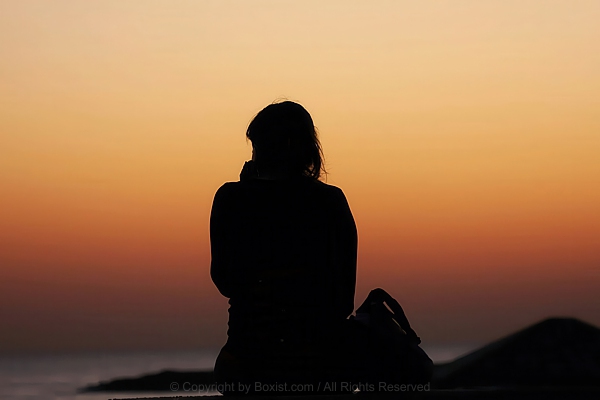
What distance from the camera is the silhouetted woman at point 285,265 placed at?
14.0 ft

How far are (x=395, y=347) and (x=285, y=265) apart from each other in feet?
2.08

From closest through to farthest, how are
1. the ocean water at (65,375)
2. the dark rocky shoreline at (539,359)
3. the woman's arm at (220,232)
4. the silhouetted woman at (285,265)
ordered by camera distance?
1. the silhouetted woman at (285,265)
2. the woman's arm at (220,232)
3. the dark rocky shoreline at (539,359)
4. the ocean water at (65,375)

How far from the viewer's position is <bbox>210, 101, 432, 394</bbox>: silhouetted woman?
167 inches

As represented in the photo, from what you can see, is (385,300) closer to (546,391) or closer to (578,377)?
(546,391)

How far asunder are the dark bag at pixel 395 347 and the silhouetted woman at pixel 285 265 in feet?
0.17

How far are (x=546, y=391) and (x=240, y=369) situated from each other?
5.08 feet

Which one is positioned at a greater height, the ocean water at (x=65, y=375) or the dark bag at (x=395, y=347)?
the dark bag at (x=395, y=347)

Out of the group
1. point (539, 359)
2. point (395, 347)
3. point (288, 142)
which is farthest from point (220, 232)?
point (539, 359)

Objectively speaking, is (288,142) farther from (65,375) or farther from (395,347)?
(65,375)

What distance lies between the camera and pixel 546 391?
316cm

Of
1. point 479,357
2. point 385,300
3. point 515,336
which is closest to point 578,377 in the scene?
point 515,336

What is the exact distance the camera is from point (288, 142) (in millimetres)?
4504

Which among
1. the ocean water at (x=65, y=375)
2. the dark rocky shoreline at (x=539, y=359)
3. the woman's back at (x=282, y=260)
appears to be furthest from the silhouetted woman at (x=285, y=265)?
the ocean water at (x=65, y=375)

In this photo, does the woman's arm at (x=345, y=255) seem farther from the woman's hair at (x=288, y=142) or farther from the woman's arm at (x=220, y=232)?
the woman's arm at (x=220, y=232)
